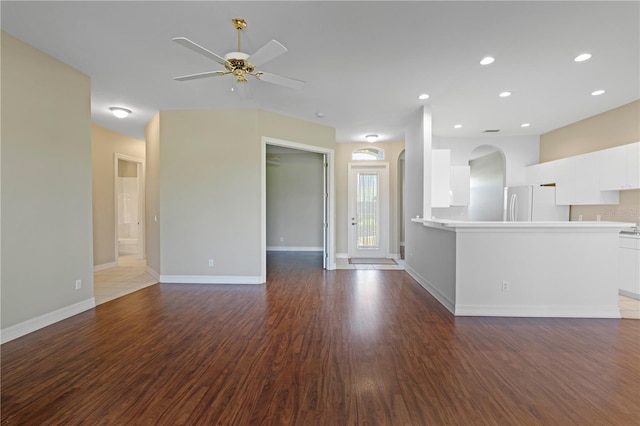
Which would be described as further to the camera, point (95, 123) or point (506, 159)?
point (506, 159)

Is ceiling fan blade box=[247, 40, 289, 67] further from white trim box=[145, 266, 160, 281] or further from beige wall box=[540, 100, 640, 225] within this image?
beige wall box=[540, 100, 640, 225]

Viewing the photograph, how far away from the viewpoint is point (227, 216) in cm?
490

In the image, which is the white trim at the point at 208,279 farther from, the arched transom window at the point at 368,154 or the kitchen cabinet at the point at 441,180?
the arched transom window at the point at 368,154

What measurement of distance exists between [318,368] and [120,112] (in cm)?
525

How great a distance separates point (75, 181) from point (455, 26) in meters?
4.60

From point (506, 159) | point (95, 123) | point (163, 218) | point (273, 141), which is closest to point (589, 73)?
point (506, 159)

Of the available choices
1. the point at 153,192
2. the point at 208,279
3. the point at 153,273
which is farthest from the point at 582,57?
the point at 153,273

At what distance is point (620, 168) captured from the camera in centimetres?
439

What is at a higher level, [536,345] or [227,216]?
[227,216]

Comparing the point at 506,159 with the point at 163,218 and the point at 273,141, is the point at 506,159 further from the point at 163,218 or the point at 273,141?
the point at 163,218

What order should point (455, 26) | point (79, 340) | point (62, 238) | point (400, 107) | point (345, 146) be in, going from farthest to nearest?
point (345, 146) < point (400, 107) < point (62, 238) < point (79, 340) < point (455, 26)

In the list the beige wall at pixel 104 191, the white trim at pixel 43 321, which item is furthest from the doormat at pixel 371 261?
the beige wall at pixel 104 191

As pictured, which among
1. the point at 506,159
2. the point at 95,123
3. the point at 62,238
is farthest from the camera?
the point at 506,159

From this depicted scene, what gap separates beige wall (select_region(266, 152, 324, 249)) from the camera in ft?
28.8
